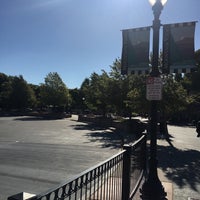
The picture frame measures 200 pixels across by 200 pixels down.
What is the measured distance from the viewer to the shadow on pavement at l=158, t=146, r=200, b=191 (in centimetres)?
884

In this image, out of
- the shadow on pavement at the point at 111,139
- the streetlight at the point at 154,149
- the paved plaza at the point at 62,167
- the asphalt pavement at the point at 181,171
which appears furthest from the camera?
the shadow on pavement at the point at 111,139

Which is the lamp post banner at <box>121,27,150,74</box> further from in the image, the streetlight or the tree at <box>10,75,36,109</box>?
the tree at <box>10,75,36,109</box>

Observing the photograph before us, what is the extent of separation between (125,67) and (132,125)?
55.4 ft

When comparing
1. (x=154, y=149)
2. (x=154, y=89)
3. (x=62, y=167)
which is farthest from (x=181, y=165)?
(x=154, y=89)

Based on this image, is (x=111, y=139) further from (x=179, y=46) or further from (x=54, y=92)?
(x=54, y=92)

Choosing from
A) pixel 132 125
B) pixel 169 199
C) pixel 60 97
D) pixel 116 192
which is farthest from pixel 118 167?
pixel 60 97

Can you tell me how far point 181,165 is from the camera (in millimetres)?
11312

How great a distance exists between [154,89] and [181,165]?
5.61m

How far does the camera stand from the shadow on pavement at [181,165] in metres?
8.84

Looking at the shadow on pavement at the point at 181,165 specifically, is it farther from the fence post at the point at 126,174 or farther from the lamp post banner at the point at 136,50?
the lamp post banner at the point at 136,50

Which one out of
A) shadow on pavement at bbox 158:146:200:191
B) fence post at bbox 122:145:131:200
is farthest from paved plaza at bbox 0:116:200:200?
fence post at bbox 122:145:131:200

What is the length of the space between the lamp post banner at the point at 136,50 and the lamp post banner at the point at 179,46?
1.50ft

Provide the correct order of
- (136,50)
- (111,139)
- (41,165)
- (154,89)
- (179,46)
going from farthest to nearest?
1. (111,139)
2. (41,165)
3. (136,50)
4. (179,46)
5. (154,89)

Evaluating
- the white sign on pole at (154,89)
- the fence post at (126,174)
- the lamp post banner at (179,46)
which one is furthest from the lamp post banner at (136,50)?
the fence post at (126,174)
